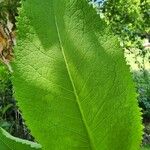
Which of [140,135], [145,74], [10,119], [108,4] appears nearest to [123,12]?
[108,4]

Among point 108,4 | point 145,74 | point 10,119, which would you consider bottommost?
point 145,74

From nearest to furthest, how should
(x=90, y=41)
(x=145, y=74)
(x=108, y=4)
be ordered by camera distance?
(x=90, y=41)
(x=108, y=4)
(x=145, y=74)

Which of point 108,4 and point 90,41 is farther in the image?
point 108,4

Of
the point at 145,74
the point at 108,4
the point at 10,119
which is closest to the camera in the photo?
the point at 10,119

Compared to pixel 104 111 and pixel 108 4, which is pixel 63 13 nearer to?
pixel 104 111

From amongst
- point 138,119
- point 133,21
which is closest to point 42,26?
point 138,119

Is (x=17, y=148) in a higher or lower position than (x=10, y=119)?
higher
